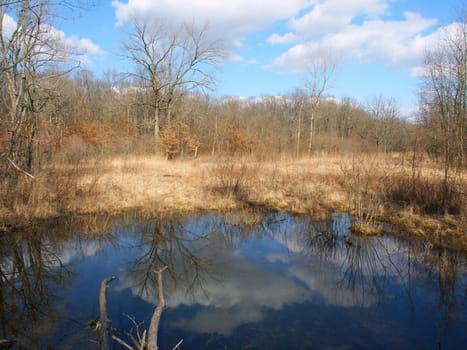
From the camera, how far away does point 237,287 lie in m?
4.90

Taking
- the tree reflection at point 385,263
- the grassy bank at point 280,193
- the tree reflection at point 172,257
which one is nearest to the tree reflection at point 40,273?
the tree reflection at point 172,257

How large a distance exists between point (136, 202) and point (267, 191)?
15.0 ft

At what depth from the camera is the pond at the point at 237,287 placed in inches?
145

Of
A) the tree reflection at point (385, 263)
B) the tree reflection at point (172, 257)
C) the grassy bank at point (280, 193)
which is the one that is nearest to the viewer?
the tree reflection at point (385, 263)

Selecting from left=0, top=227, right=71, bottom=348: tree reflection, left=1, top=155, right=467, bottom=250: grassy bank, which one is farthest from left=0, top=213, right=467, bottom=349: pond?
left=1, top=155, right=467, bottom=250: grassy bank

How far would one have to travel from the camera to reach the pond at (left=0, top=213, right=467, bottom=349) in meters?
3.68

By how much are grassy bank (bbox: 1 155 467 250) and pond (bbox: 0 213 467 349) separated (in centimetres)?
101

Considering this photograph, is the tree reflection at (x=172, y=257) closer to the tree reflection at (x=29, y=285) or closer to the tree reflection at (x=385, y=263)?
the tree reflection at (x=29, y=285)

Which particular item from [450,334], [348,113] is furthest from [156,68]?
[348,113]

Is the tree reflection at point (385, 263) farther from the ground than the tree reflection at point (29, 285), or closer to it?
farther from the ground

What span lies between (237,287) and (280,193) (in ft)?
20.8

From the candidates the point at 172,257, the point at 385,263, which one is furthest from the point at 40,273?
the point at 385,263

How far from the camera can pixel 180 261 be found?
5.82 m

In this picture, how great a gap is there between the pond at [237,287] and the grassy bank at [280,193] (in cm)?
101
